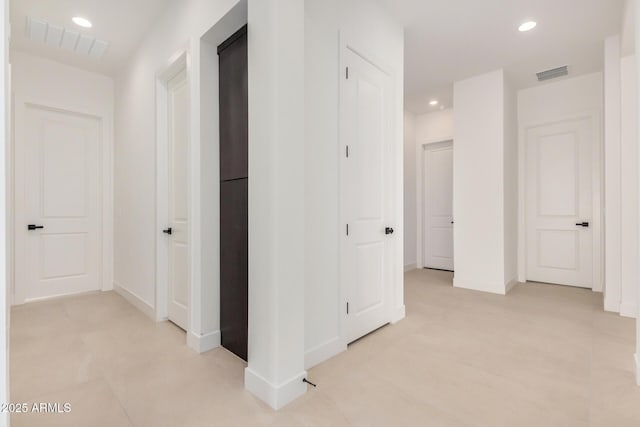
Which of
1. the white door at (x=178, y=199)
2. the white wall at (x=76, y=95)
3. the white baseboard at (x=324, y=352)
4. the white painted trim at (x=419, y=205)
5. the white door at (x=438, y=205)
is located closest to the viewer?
the white baseboard at (x=324, y=352)

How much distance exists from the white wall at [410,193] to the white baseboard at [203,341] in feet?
13.1

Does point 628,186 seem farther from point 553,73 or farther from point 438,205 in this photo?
point 438,205

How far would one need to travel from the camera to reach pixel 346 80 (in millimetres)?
2443

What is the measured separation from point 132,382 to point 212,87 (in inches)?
86.4

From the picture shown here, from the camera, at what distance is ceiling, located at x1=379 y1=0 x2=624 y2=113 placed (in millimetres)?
2863

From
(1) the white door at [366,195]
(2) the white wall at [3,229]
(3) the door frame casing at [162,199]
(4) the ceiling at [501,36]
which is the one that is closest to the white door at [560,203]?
(4) the ceiling at [501,36]

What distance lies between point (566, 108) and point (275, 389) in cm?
522

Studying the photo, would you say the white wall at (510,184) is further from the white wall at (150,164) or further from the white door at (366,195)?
the white wall at (150,164)

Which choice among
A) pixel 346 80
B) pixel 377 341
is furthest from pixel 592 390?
pixel 346 80

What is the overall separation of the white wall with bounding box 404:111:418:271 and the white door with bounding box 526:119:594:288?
6.07 feet

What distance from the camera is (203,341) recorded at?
240 cm

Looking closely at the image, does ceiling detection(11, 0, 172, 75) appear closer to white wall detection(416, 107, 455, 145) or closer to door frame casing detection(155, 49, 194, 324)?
door frame casing detection(155, 49, 194, 324)

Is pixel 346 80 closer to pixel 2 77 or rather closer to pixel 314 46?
pixel 314 46

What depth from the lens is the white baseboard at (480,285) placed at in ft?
13.2
